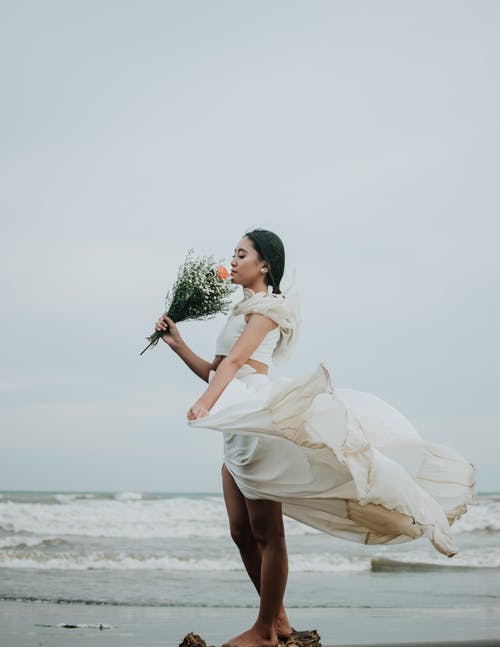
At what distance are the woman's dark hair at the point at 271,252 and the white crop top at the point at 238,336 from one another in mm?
256

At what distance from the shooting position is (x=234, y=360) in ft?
13.1

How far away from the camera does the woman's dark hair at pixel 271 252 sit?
4312mm

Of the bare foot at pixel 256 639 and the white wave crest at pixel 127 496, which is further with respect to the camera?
the white wave crest at pixel 127 496

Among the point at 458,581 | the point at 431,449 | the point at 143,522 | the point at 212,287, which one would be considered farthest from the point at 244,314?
the point at 143,522

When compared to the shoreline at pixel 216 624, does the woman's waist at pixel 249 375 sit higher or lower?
higher

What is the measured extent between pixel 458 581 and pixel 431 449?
7224mm

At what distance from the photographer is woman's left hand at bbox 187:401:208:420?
3.75 metres

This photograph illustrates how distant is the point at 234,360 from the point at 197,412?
362 mm

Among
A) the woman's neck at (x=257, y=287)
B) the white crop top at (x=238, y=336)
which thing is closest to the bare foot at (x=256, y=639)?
the white crop top at (x=238, y=336)

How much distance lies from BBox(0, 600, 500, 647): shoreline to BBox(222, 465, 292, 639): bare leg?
4.22ft

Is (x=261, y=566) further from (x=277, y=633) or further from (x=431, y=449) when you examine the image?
(x=431, y=449)

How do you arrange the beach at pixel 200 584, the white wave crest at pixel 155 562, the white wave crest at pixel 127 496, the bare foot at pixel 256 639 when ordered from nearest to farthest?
1. the bare foot at pixel 256 639
2. the beach at pixel 200 584
3. the white wave crest at pixel 155 562
4. the white wave crest at pixel 127 496

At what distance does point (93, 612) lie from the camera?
7.36m

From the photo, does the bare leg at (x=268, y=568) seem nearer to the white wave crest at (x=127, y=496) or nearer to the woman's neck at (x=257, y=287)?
the woman's neck at (x=257, y=287)
